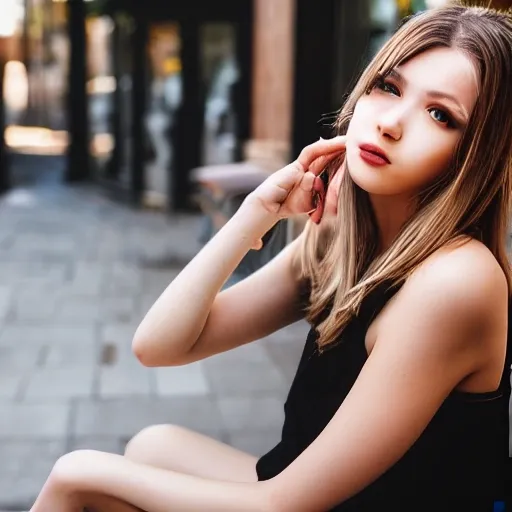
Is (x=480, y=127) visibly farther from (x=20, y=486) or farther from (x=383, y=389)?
(x=20, y=486)

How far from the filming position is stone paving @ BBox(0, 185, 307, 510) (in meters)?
3.83

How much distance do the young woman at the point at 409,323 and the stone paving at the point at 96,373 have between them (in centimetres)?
188

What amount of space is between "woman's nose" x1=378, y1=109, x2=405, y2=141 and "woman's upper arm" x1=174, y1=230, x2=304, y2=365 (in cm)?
53

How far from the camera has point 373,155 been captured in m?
1.49

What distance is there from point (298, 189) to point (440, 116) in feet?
1.42

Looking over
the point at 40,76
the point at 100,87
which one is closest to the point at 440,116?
the point at 100,87

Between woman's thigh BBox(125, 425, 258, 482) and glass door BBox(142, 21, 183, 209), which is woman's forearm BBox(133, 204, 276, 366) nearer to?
woman's thigh BBox(125, 425, 258, 482)

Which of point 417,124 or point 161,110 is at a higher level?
point 417,124

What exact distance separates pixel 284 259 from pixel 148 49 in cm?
965

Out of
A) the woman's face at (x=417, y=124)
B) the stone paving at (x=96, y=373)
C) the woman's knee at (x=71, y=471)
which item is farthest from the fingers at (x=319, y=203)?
the stone paving at (x=96, y=373)

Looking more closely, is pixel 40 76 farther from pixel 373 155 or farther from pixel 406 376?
pixel 406 376

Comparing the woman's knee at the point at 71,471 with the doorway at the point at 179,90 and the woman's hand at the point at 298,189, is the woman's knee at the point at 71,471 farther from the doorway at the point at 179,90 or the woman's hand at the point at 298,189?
the doorway at the point at 179,90

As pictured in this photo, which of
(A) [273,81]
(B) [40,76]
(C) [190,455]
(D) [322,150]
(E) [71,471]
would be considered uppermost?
(D) [322,150]

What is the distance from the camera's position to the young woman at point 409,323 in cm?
139
